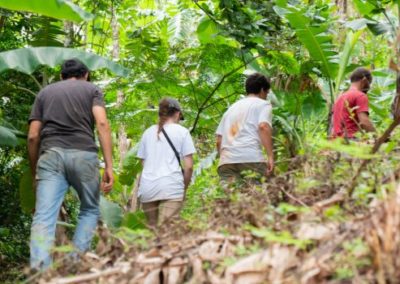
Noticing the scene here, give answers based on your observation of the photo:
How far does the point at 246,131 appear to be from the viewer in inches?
283

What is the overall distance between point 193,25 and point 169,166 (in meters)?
6.54

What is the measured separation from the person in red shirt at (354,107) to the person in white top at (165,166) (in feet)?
5.32

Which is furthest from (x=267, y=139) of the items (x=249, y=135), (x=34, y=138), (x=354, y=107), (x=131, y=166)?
(x=131, y=166)

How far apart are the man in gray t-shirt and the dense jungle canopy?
1.52ft

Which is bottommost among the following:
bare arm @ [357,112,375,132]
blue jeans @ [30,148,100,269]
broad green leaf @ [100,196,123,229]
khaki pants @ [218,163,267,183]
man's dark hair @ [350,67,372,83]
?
broad green leaf @ [100,196,123,229]

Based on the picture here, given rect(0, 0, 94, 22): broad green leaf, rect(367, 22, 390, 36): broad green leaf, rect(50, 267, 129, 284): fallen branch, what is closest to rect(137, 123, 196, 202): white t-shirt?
rect(0, 0, 94, 22): broad green leaf

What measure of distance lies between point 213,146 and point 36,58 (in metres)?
5.30

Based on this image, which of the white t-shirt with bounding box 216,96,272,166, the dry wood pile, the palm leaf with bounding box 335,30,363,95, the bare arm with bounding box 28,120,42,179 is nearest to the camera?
the dry wood pile

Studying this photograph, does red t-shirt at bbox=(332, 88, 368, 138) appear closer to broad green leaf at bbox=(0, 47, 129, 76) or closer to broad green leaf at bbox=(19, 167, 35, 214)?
broad green leaf at bbox=(0, 47, 129, 76)

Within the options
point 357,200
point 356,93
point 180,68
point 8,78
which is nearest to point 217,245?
point 357,200

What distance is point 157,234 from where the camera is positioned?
3.73m

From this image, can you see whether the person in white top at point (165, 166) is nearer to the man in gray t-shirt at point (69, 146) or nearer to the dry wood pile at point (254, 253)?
the man in gray t-shirt at point (69, 146)

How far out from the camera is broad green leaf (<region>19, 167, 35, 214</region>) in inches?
317

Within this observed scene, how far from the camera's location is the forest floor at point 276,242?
299 cm
